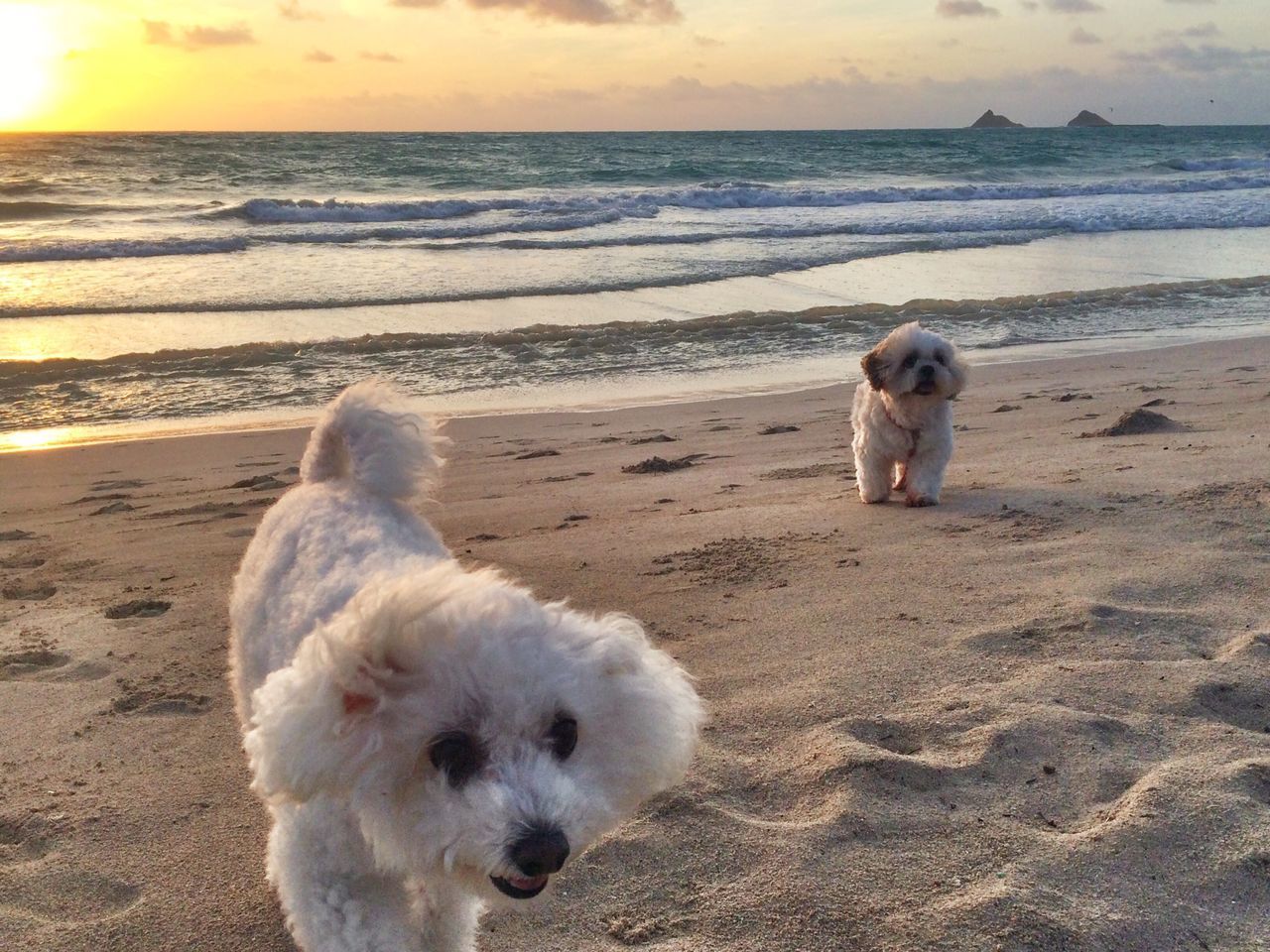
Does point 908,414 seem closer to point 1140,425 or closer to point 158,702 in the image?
point 1140,425

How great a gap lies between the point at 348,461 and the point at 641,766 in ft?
6.31

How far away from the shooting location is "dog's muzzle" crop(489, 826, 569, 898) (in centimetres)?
202

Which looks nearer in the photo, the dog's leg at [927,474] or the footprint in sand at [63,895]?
the footprint in sand at [63,895]

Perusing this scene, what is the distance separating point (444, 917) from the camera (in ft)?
8.86

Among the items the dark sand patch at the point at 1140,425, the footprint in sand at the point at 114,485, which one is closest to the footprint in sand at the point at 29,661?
the footprint in sand at the point at 114,485

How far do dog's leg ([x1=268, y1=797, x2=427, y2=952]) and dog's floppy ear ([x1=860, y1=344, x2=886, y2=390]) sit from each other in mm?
5583

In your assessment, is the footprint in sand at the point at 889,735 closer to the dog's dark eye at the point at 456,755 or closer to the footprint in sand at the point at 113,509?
the dog's dark eye at the point at 456,755

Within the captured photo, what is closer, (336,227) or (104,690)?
(104,690)

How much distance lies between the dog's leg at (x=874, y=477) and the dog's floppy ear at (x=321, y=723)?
5632 millimetres

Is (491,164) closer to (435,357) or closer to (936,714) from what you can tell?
(435,357)

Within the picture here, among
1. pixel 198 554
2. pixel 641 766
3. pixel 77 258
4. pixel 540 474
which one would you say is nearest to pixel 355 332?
pixel 540 474

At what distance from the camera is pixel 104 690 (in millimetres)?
4496

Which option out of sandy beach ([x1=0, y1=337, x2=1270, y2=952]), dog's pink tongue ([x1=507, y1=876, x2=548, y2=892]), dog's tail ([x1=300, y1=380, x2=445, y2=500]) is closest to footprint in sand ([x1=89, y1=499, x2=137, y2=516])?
sandy beach ([x1=0, y1=337, x2=1270, y2=952])

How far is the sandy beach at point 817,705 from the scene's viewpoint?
9.86ft
